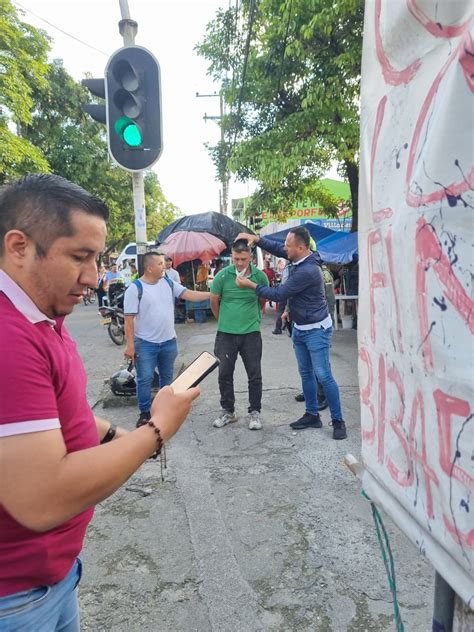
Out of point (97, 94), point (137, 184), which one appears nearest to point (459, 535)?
point (137, 184)

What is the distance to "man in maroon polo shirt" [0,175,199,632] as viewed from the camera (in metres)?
0.97

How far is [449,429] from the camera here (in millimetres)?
1005

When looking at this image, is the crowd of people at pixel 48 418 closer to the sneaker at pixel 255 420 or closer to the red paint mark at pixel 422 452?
the red paint mark at pixel 422 452

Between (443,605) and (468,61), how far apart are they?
1276 millimetres

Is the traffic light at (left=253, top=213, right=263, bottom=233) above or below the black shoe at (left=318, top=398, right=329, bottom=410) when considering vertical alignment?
above

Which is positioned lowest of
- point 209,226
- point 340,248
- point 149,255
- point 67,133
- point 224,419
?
point 224,419

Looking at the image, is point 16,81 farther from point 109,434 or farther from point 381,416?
point 381,416

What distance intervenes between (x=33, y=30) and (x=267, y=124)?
7.36 m

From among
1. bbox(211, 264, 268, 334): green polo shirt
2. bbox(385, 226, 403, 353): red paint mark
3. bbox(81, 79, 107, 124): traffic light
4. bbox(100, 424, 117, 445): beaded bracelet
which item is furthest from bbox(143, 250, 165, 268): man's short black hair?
bbox(385, 226, 403, 353): red paint mark

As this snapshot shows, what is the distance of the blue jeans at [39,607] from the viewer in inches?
44.9

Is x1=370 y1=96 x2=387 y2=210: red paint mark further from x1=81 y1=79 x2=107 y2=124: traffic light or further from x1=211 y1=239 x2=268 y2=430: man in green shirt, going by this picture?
x1=81 y1=79 x2=107 y2=124: traffic light

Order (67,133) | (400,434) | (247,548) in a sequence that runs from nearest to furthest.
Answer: (400,434) → (247,548) → (67,133)

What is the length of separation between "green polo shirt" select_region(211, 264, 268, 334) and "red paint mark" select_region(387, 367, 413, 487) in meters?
3.45

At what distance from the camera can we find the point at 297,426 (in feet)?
15.3
